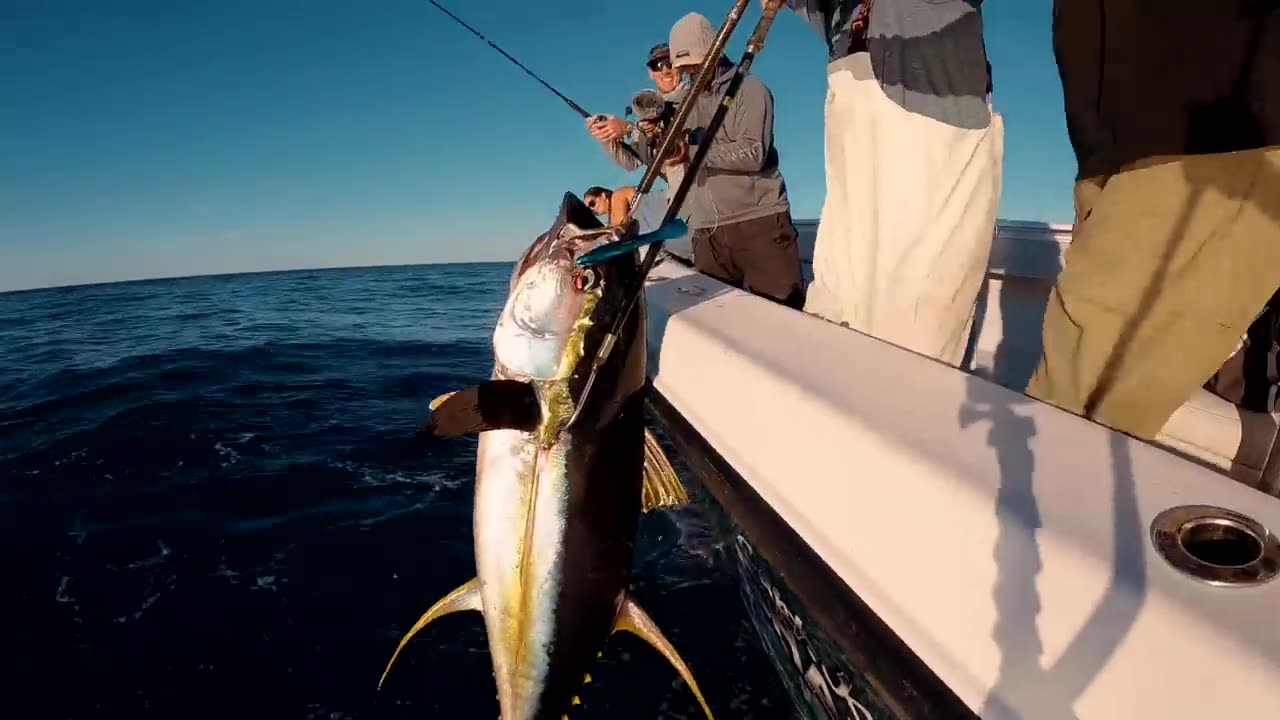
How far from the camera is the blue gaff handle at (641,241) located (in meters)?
1.63

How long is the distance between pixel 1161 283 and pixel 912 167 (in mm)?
858

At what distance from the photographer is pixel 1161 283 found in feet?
5.36

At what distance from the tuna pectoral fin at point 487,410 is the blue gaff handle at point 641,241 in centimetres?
38

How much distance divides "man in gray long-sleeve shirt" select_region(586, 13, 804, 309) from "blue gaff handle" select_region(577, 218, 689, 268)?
2.87 m

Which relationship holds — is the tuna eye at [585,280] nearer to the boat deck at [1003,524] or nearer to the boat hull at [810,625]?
the boat deck at [1003,524]

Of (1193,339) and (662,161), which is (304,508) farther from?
(1193,339)

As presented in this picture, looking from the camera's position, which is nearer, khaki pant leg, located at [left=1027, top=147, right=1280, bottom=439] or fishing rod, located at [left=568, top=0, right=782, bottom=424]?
khaki pant leg, located at [left=1027, top=147, right=1280, bottom=439]

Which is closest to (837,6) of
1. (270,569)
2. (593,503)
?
(593,503)

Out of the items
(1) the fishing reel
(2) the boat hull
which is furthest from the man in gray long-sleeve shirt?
(2) the boat hull

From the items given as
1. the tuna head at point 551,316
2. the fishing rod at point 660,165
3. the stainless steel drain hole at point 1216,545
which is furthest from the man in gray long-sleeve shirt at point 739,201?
the stainless steel drain hole at point 1216,545

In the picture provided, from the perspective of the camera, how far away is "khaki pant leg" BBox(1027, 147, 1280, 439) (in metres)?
1.54

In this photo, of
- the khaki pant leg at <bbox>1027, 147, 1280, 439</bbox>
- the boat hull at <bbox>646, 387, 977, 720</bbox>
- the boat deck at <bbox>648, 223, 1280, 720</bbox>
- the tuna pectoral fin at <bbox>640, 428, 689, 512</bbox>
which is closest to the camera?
the boat deck at <bbox>648, 223, 1280, 720</bbox>

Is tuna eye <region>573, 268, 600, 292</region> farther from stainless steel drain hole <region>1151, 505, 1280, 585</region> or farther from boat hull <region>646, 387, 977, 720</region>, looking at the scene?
stainless steel drain hole <region>1151, 505, 1280, 585</region>

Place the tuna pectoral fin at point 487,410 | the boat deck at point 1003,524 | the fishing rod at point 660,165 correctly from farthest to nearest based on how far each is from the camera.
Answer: the fishing rod at point 660,165
the tuna pectoral fin at point 487,410
the boat deck at point 1003,524
